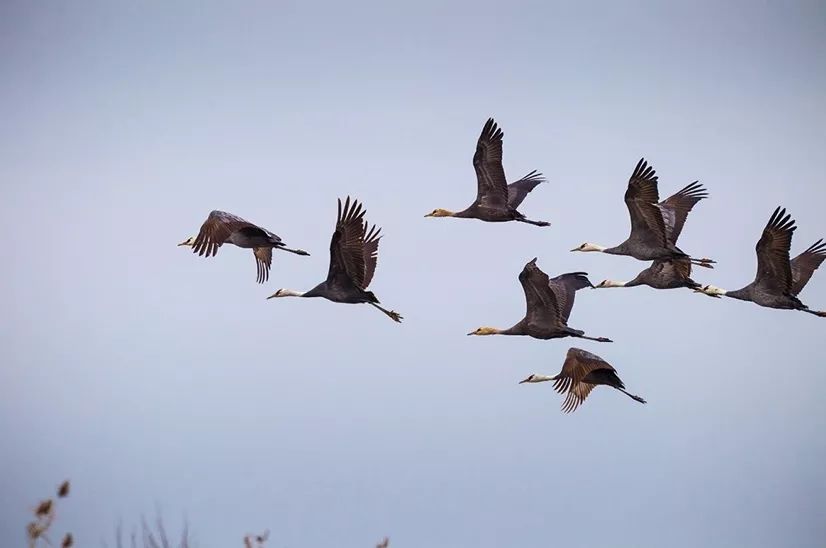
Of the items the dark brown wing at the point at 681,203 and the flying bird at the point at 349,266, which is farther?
the dark brown wing at the point at 681,203

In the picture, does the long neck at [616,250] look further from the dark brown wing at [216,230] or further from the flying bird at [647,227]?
the dark brown wing at [216,230]

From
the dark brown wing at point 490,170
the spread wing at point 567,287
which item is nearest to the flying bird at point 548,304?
the spread wing at point 567,287

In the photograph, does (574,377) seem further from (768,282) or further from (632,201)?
(768,282)

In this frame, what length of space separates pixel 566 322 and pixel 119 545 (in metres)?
14.8

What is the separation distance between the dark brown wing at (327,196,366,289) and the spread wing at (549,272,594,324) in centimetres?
453

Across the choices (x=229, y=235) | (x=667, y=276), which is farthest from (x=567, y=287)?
(x=229, y=235)

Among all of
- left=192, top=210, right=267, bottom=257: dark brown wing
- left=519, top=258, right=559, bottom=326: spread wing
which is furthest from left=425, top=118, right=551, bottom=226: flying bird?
left=192, top=210, right=267, bottom=257: dark brown wing

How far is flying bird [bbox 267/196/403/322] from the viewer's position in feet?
78.9

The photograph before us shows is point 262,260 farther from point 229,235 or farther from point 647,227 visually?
point 647,227

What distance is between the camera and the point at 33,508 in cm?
786

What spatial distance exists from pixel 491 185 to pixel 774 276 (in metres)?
6.69

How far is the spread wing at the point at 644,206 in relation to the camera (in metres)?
27.6

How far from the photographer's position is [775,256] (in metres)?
29.3

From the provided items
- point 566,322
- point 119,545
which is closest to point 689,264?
point 566,322
